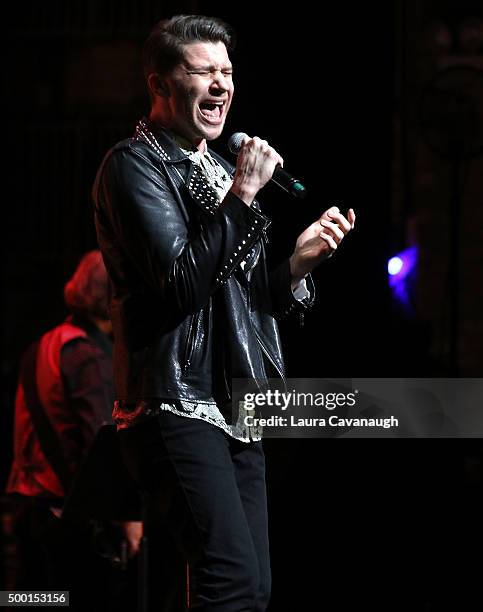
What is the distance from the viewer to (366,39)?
11.7 ft

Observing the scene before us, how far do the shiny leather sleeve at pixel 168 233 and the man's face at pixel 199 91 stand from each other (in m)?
0.15

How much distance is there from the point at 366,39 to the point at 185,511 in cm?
179

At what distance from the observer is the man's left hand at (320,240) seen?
2561mm

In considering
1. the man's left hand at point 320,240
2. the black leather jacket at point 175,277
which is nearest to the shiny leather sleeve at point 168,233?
the black leather jacket at point 175,277

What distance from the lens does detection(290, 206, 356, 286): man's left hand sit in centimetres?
256

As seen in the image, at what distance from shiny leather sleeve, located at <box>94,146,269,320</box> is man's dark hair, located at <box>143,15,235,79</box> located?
0.23m

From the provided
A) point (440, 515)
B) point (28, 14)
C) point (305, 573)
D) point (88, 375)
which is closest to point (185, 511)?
point (305, 573)

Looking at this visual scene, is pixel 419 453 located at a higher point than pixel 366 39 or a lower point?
lower

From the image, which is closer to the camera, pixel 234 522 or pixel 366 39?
pixel 234 522

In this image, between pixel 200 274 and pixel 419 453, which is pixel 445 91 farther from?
pixel 200 274

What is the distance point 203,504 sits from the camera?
91.5 inches

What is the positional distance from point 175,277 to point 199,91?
46 centimetres

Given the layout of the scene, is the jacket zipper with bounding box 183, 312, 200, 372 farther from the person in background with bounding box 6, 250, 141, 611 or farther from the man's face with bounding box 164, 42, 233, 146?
the person in background with bounding box 6, 250, 141, 611

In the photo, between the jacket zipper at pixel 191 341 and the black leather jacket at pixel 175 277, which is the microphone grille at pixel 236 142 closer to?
the black leather jacket at pixel 175 277
